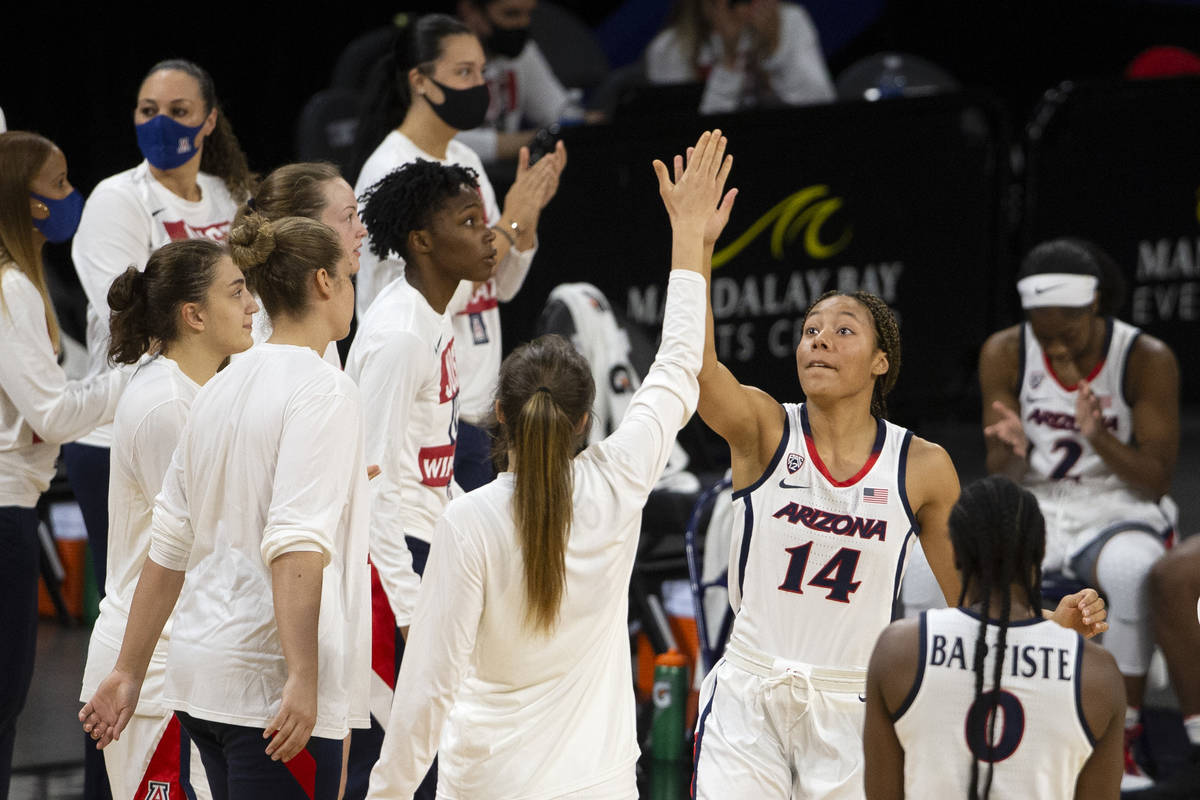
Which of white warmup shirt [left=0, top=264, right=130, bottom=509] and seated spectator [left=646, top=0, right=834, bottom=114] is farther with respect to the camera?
seated spectator [left=646, top=0, right=834, bottom=114]

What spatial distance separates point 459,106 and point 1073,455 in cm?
255

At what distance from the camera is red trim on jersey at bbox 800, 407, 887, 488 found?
13.0 feet

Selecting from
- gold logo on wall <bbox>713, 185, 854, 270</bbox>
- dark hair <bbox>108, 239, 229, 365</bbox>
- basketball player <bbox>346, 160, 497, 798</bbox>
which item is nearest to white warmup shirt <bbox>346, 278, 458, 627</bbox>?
basketball player <bbox>346, 160, 497, 798</bbox>

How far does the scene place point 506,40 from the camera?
8414 millimetres

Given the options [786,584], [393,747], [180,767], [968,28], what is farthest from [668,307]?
[968,28]

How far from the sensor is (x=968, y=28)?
12055 millimetres

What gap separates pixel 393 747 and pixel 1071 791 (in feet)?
4.11

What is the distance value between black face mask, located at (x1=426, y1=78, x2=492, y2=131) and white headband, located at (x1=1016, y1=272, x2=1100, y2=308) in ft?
7.09

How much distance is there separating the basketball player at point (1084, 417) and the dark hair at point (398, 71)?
2279 millimetres

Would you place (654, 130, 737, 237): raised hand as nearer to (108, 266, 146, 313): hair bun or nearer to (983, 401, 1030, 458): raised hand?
(108, 266, 146, 313): hair bun

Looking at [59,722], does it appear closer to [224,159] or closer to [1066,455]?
[224,159]

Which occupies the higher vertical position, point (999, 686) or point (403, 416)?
point (403, 416)

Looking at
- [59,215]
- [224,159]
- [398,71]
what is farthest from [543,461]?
[398,71]

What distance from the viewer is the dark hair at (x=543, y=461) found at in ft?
10.8
